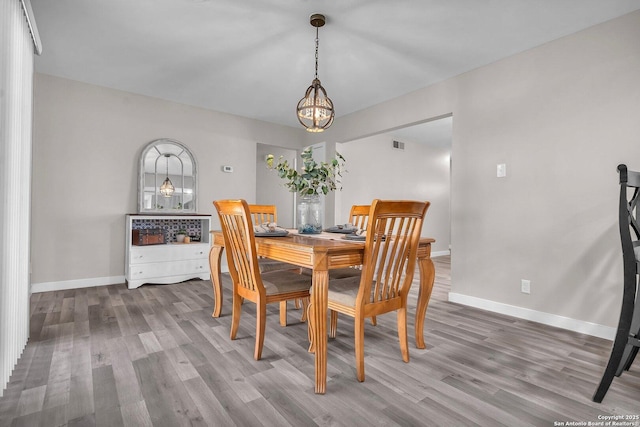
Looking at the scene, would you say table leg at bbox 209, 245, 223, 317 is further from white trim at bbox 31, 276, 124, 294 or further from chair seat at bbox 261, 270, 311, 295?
white trim at bbox 31, 276, 124, 294

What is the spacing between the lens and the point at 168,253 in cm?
401

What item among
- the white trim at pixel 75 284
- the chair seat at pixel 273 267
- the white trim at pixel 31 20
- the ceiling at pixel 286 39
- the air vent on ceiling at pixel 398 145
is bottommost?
the white trim at pixel 75 284

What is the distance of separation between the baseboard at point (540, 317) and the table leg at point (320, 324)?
2.22m

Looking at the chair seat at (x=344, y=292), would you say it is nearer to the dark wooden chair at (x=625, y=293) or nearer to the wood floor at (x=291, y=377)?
the wood floor at (x=291, y=377)

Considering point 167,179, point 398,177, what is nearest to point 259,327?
point 167,179

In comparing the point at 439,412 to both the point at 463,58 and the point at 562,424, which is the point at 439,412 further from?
the point at 463,58

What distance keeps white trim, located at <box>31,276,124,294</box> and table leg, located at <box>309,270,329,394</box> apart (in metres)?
3.48

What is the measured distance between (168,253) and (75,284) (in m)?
1.08

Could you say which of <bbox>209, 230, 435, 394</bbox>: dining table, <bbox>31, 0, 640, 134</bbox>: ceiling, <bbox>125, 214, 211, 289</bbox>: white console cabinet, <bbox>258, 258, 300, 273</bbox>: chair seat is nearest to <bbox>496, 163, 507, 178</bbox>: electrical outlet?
<bbox>31, 0, 640, 134</bbox>: ceiling

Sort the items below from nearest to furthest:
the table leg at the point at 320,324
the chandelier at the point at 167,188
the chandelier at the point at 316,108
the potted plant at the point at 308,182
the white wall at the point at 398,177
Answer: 1. the table leg at the point at 320,324
2. the potted plant at the point at 308,182
3. the chandelier at the point at 316,108
4. the chandelier at the point at 167,188
5. the white wall at the point at 398,177

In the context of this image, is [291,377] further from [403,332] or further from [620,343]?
[620,343]

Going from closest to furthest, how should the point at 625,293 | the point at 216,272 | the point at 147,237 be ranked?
the point at 625,293, the point at 216,272, the point at 147,237

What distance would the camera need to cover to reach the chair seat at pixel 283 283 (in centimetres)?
204

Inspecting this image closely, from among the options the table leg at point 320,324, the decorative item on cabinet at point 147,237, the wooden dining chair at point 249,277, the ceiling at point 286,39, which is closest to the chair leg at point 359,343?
the table leg at point 320,324
